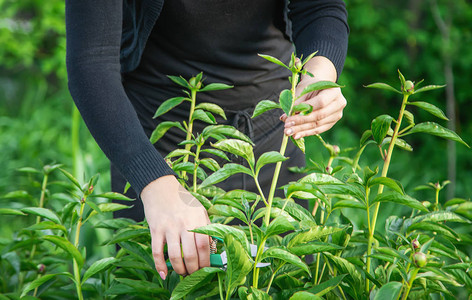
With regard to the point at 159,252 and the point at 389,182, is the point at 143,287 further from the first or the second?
the point at 389,182

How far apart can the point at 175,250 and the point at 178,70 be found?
0.70 metres

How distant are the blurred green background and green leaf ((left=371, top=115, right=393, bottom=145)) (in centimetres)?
292

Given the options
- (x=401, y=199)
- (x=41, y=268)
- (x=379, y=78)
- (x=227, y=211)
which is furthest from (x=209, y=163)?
(x=379, y=78)

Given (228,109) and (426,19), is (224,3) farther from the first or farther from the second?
(426,19)

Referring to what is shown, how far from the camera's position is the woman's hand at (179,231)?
0.85 metres

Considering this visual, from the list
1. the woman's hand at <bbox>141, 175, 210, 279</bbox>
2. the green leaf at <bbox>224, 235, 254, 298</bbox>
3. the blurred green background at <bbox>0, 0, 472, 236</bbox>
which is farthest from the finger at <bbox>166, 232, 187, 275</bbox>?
the blurred green background at <bbox>0, 0, 472, 236</bbox>

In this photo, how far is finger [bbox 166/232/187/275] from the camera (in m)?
0.85

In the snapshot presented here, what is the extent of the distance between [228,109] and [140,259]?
2.12 ft

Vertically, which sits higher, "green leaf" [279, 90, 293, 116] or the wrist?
the wrist

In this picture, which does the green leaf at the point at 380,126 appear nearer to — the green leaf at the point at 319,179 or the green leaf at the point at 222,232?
the green leaf at the point at 319,179

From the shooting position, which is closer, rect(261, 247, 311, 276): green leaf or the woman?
rect(261, 247, 311, 276): green leaf

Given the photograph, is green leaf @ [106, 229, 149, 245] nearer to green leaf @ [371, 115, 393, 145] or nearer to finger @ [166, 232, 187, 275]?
finger @ [166, 232, 187, 275]

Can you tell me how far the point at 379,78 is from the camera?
4.46 m

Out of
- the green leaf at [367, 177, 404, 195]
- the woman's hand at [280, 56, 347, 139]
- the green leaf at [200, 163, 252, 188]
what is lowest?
the green leaf at [367, 177, 404, 195]
